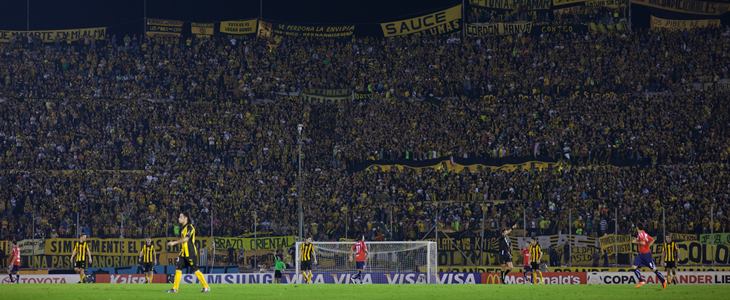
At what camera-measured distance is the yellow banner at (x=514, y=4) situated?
6794 centimetres

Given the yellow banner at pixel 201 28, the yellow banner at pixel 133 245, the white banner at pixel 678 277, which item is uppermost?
the yellow banner at pixel 201 28

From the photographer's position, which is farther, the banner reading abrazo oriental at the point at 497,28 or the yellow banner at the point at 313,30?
the yellow banner at the point at 313,30

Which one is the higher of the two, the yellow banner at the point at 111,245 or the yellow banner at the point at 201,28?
the yellow banner at the point at 201,28

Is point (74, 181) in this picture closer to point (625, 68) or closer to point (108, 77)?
point (108, 77)

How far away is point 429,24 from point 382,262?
92.4 ft

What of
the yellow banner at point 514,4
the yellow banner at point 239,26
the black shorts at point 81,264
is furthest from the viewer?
the yellow banner at point 239,26

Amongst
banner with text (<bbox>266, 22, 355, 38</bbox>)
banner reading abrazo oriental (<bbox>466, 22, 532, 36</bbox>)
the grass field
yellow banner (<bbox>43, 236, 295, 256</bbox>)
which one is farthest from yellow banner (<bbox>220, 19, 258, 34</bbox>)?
the grass field

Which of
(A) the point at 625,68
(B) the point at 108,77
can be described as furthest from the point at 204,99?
(A) the point at 625,68

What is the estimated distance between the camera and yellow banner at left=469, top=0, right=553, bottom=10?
223 feet

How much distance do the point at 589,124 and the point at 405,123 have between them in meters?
9.75

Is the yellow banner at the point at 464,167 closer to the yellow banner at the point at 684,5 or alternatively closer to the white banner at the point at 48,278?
the yellow banner at the point at 684,5

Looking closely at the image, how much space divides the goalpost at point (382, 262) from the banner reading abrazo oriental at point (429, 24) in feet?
88.2

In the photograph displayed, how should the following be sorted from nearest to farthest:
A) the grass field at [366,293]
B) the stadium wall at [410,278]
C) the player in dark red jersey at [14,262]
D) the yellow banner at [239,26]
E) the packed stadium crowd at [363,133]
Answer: the grass field at [366,293] → the stadium wall at [410,278] → the player in dark red jersey at [14,262] → the packed stadium crowd at [363,133] → the yellow banner at [239,26]

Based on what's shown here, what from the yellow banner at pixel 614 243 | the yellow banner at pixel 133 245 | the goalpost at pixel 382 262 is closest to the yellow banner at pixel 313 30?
the yellow banner at pixel 133 245
